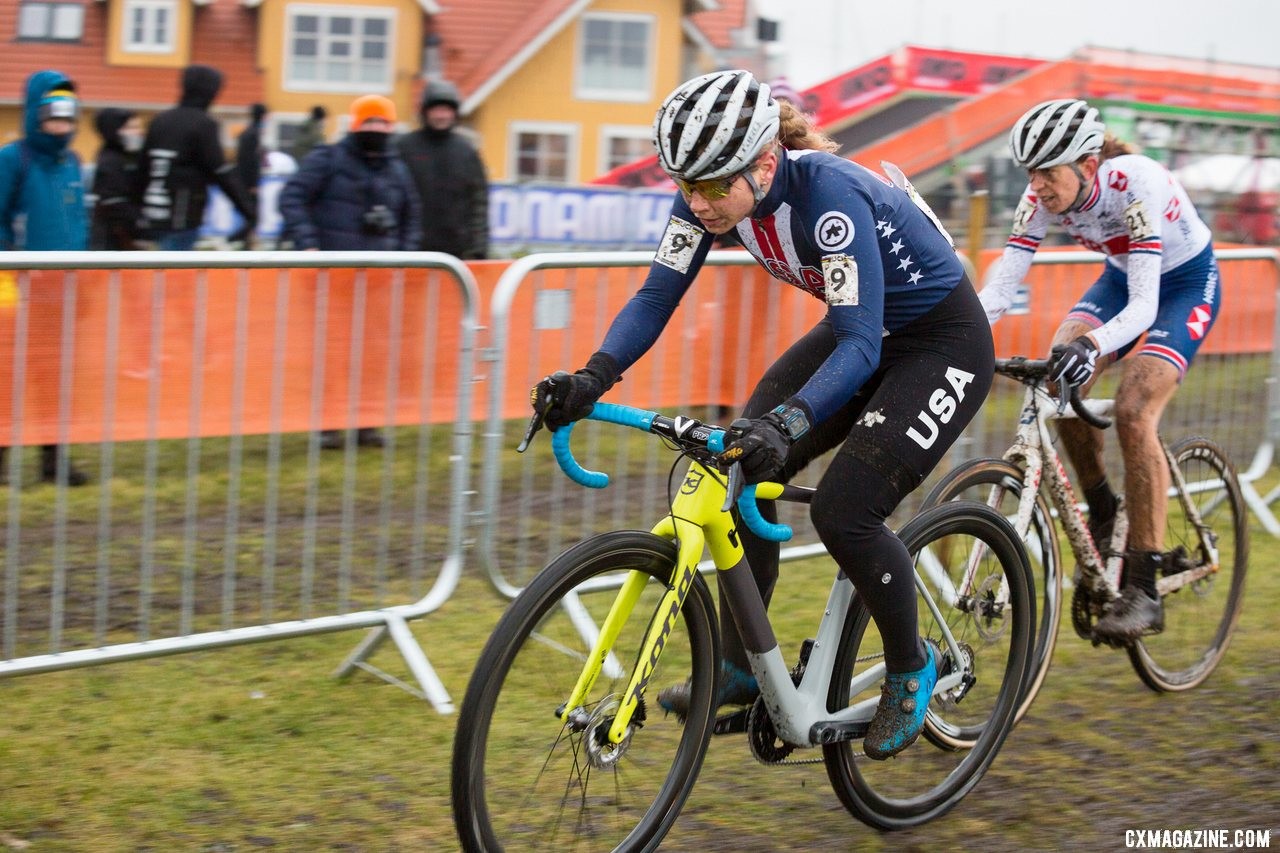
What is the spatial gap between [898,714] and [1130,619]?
1618 millimetres

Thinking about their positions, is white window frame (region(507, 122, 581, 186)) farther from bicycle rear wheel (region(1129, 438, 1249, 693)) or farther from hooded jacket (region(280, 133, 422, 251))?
bicycle rear wheel (region(1129, 438, 1249, 693))

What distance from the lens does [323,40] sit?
39.9 m

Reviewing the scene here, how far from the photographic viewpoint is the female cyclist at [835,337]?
369 centimetres

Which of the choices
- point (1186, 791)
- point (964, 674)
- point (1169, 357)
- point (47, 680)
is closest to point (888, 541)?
point (964, 674)

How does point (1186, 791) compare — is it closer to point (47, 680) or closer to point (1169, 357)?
point (1169, 357)

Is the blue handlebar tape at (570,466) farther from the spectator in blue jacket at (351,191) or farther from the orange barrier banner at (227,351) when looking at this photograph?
the spectator in blue jacket at (351,191)

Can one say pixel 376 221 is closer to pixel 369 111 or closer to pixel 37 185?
pixel 369 111

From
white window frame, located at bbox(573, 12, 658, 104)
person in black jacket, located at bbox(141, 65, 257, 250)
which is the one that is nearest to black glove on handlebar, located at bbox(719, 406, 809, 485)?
person in black jacket, located at bbox(141, 65, 257, 250)

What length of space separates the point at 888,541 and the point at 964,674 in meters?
0.81

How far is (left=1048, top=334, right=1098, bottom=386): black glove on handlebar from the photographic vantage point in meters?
4.85

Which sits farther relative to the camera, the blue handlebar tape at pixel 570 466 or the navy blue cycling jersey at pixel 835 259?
the navy blue cycling jersey at pixel 835 259

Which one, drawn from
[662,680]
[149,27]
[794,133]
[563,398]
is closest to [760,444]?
[563,398]

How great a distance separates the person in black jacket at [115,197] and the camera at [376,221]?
1841 millimetres
